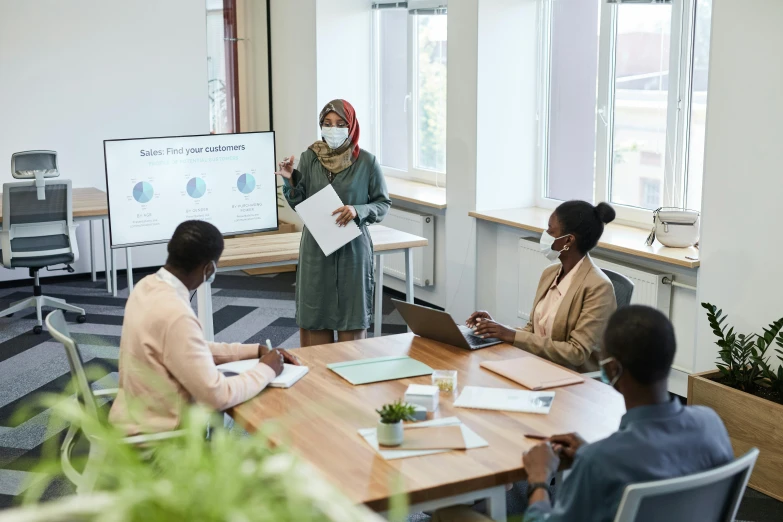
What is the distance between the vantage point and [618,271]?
4637 millimetres

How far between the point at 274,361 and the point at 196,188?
203cm

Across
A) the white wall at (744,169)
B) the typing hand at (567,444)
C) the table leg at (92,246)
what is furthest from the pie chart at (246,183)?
the typing hand at (567,444)

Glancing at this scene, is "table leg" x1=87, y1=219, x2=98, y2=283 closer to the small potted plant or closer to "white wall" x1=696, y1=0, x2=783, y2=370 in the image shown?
"white wall" x1=696, y1=0, x2=783, y2=370

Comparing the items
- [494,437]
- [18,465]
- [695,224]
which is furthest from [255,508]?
[695,224]

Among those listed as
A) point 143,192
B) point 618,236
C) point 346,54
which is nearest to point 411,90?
point 346,54

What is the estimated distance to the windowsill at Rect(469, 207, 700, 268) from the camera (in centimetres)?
426

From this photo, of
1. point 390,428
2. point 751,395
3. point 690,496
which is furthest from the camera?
point 751,395

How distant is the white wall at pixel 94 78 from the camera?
6934 mm

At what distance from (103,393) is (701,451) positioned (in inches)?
71.9

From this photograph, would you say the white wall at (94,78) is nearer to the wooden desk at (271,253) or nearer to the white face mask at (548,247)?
the wooden desk at (271,253)

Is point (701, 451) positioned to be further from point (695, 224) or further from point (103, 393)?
point (695, 224)

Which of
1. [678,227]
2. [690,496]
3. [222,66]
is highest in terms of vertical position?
[222,66]

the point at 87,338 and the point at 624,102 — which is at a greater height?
the point at 624,102

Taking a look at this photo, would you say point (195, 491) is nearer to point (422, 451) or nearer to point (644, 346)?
point (644, 346)
